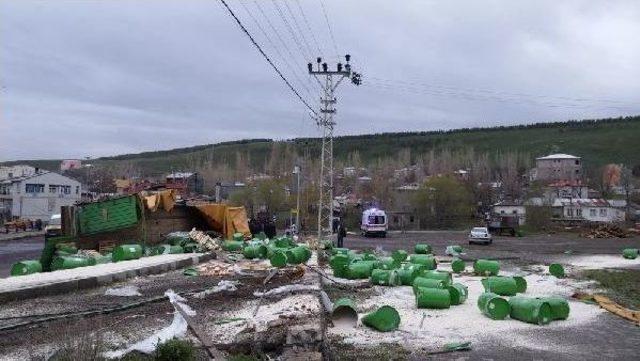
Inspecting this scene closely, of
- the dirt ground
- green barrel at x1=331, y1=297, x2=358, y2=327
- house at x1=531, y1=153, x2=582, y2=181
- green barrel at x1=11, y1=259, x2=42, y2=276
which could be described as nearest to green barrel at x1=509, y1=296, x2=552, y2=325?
the dirt ground

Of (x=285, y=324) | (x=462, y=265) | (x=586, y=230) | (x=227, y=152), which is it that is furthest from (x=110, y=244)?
(x=227, y=152)

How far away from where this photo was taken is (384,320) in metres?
10.6

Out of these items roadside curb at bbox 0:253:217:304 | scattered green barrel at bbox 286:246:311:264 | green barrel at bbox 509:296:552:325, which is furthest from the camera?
scattered green barrel at bbox 286:246:311:264

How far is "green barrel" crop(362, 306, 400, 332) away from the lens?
1057 centimetres

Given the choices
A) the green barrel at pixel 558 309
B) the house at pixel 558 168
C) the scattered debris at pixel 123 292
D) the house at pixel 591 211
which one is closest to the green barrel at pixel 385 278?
the green barrel at pixel 558 309

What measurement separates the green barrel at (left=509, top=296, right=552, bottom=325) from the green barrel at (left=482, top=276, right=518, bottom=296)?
2.32 meters

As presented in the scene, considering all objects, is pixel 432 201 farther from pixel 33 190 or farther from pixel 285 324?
pixel 285 324

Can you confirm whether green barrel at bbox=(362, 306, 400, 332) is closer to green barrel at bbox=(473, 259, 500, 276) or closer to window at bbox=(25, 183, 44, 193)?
green barrel at bbox=(473, 259, 500, 276)

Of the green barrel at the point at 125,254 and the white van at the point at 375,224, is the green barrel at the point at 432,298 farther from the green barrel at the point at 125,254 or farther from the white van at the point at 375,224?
the white van at the point at 375,224

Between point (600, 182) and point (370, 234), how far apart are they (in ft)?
263

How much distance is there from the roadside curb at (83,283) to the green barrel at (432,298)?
7.13m

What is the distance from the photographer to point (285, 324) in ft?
30.9

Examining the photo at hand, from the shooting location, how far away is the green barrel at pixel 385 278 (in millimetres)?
15766

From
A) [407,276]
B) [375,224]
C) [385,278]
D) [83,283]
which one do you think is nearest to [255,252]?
[385,278]
